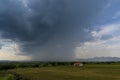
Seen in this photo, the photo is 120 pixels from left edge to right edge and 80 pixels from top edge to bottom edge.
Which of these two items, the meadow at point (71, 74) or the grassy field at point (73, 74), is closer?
the grassy field at point (73, 74)

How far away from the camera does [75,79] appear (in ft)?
188

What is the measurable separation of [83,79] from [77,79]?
165cm

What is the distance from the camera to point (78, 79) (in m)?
57.1

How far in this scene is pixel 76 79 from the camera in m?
57.1

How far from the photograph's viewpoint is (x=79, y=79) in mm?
57031

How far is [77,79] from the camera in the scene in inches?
2249

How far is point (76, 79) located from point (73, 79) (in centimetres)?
85

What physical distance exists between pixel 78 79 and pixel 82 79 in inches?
43.3

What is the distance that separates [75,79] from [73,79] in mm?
556

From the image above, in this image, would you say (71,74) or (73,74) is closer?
(73,74)

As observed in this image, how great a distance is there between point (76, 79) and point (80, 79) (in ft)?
3.61

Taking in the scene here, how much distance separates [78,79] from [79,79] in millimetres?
275

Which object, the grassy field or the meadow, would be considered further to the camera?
the meadow
